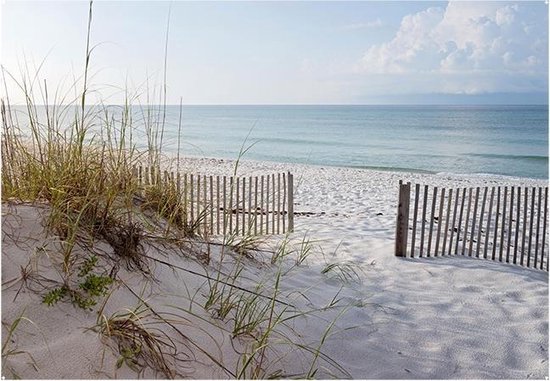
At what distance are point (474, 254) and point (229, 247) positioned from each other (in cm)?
374

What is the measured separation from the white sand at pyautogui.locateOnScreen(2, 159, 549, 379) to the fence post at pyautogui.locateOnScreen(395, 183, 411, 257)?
143 millimetres

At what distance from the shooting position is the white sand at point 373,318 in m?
2.38

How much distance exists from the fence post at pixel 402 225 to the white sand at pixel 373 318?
0.14 meters

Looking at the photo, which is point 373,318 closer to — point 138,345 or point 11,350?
point 138,345

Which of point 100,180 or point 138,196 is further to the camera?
point 138,196

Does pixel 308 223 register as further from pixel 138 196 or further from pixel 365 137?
pixel 365 137

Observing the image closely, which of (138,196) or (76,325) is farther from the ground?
(138,196)

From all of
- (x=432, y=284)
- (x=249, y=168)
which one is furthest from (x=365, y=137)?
(x=432, y=284)

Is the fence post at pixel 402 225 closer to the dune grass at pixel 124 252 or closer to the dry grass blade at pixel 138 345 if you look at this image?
the dune grass at pixel 124 252

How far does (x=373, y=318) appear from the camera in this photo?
350cm

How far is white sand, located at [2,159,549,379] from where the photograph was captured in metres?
2.38

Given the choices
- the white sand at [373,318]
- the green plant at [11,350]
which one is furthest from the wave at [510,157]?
the green plant at [11,350]

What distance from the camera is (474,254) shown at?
6.40m

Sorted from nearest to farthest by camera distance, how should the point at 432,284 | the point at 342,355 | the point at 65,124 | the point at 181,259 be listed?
the point at 342,355, the point at 181,259, the point at 65,124, the point at 432,284
